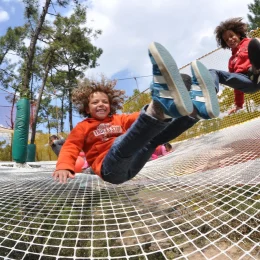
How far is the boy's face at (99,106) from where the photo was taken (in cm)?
159

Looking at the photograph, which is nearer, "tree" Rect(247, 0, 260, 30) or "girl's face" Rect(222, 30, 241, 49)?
"girl's face" Rect(222, 30, 241, 49)

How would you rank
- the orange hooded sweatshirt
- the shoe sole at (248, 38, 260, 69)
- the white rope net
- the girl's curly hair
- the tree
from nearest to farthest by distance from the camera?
the white rope net < the orange hooded sweatshirt < the shoe sole at (248, 38, 260, 69) < the girl's curly hair < the tree

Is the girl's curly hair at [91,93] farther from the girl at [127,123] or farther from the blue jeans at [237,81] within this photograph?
the blue jeans at [237,81]

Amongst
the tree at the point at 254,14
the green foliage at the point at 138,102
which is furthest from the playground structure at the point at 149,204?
the tree at the point at 254,14

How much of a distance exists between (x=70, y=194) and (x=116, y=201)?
301 mm

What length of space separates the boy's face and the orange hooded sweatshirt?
37 millimetres

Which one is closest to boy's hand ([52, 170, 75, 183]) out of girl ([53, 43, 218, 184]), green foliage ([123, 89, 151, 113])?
girl ([53, 43, 218, 184])

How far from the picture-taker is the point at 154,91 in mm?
876

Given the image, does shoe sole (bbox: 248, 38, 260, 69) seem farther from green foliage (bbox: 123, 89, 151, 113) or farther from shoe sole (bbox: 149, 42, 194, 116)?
green foliage (bbox: 123, 89, 151, 113)

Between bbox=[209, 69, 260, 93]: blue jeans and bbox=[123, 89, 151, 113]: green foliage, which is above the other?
bbox=[123, 89, 151, 113]: green foliage

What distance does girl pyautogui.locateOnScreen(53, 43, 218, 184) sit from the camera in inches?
33.8

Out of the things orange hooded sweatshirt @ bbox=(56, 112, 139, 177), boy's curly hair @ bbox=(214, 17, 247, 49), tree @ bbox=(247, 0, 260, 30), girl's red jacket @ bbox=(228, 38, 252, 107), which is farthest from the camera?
tree @ bbox=(247, 0, 260, 30)

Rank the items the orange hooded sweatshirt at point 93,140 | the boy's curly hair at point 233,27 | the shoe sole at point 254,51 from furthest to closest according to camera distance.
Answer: the boy's curly hair at point 233,27 → the shoe sole at point 254,51 → the orange hooded sweatshirt at point 93,140

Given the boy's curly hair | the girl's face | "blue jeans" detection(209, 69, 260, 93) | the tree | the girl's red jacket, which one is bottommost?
"blue jeans" detection(209, 69, 260, 93)
